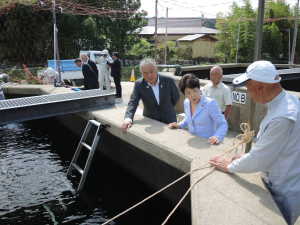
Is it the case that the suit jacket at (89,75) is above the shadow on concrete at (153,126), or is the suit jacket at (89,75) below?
above

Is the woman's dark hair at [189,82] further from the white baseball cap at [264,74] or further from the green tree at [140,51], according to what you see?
the green tree at [140,51]

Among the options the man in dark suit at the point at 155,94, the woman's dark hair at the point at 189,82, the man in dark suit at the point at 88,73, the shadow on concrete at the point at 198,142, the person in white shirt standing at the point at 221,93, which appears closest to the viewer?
the woman's dark hair at the point at 189,82

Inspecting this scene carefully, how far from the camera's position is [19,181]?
244 inches

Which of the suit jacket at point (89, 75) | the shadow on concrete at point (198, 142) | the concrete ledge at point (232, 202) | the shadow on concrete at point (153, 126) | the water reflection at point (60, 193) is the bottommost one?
the water reflection at point (60, 193)

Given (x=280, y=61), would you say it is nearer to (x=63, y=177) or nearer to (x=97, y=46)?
(x=97, y=46)

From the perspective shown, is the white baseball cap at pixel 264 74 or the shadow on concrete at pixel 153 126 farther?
the shadow on concrete at pixel 153 126

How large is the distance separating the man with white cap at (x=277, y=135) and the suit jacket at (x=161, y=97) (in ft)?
8.14

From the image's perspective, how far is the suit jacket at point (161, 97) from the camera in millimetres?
4488

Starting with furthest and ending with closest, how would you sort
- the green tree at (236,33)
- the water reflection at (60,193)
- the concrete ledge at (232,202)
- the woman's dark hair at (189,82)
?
the green tree at (236,33) < the water reflection at (60,193) < the woman's dark hair at (189,82) < the concrete ledge at (232,202)

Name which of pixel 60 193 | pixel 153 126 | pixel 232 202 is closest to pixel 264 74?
pixel 232 202

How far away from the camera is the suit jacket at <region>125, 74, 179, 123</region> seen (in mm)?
4488

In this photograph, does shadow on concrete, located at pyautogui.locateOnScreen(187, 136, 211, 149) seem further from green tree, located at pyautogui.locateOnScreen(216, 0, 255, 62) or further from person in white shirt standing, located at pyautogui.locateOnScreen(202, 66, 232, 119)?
green tree, located at pyautogui.locateOnScreen(216, 0, 255, 62)

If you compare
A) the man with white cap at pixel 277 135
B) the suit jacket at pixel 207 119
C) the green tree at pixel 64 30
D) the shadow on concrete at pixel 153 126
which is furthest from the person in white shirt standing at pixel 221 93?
the green tree at pixel 64 30

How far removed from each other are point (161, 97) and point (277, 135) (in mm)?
2776
